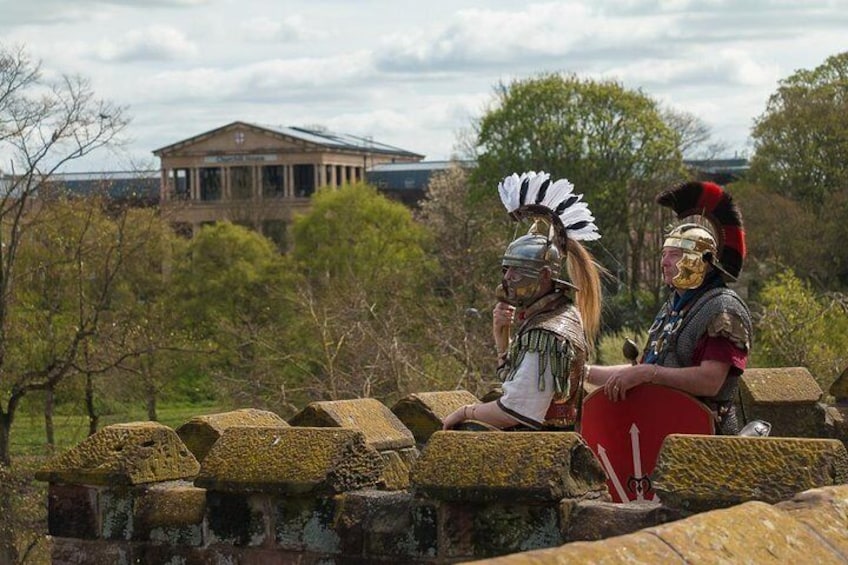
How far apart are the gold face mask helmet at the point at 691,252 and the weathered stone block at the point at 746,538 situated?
362 centimetres

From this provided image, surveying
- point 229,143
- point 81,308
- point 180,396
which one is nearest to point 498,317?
point 81,308

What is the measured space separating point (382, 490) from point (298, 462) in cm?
36

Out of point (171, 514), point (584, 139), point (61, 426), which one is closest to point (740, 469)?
point (171, 514)

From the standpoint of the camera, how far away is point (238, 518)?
7.30 metres

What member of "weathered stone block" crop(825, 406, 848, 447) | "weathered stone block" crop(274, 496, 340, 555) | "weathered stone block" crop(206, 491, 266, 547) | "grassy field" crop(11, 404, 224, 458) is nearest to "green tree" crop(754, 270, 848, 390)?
"grassy field" crop(11, 404, 224, 458)

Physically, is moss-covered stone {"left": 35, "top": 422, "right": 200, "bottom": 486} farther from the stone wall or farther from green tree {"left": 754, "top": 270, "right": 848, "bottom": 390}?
green tree {"left": 754, "top": 270, "right": 848, "bottom": 390}

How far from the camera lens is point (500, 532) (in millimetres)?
6363

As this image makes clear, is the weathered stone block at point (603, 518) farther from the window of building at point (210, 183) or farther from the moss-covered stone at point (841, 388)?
the window of building at point (210, 183)

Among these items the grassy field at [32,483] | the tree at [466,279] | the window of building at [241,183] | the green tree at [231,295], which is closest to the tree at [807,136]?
the tree at [466,279]

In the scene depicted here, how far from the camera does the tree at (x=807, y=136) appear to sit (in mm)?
55344

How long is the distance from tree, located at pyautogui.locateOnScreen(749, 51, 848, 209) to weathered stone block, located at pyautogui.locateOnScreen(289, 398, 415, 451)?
4733cm

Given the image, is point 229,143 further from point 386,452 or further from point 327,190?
point 386,452

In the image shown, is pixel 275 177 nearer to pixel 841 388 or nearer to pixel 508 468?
pixel 841 388

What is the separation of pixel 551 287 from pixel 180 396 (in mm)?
45800
